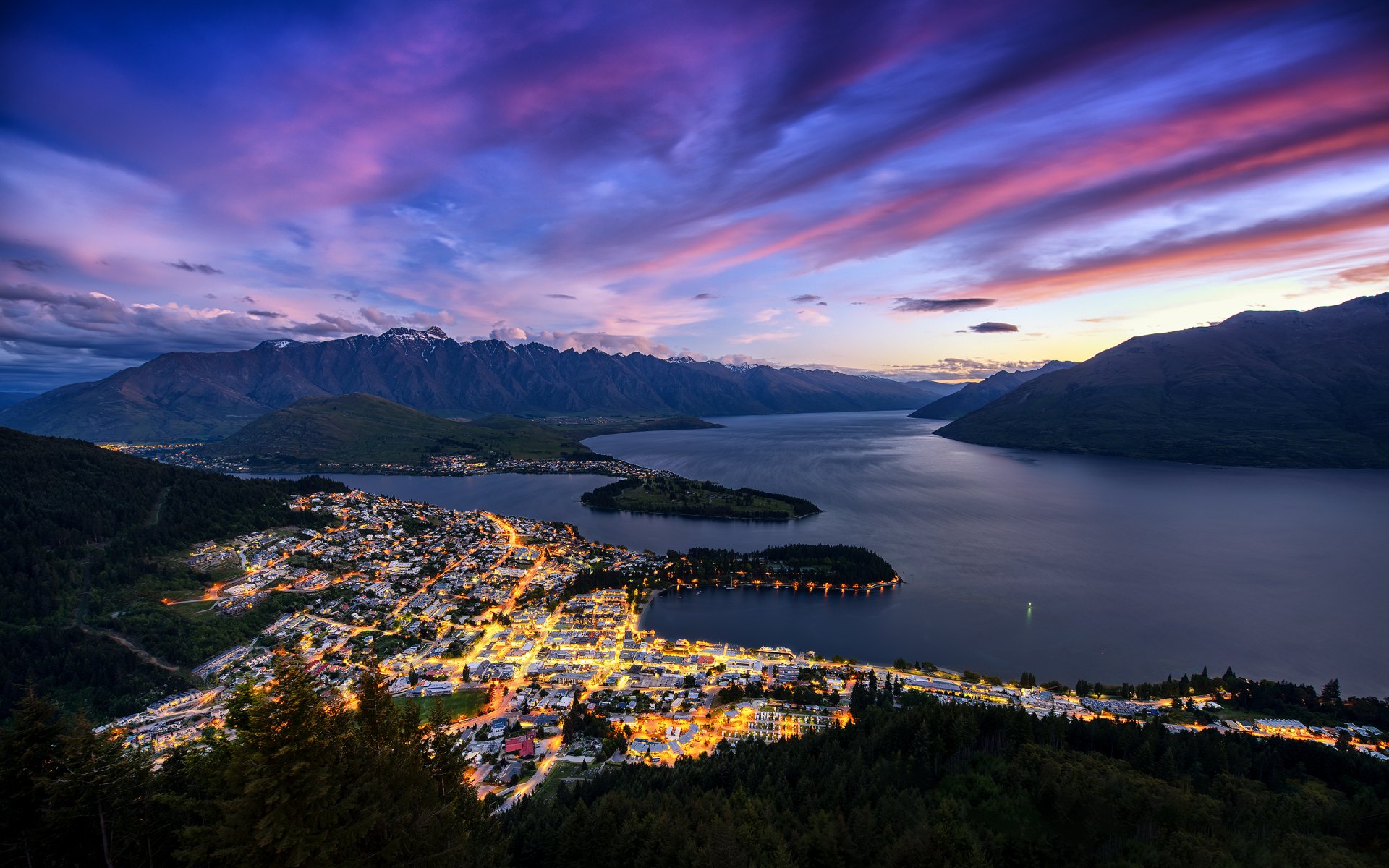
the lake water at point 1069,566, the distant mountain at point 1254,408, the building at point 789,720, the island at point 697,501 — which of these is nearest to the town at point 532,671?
the building at point 789,720

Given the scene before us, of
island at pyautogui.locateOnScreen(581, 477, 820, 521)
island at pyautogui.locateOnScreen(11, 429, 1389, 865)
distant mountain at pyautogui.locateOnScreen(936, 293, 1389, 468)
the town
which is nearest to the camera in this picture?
island at pyautogui.locateOnScreen(11, 429, 1389, 865)

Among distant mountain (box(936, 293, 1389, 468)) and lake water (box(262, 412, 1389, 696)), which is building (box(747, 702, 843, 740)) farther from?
distant mountain (box(936, 293, 1389, 468))

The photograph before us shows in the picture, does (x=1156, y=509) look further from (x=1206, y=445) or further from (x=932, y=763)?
(x=932, y=763)

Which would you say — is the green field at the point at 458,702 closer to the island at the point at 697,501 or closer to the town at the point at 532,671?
the town at the point at 532,671

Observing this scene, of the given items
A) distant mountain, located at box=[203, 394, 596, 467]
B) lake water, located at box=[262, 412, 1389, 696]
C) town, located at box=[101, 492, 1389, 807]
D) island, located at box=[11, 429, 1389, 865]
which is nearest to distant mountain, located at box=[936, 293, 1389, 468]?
lake water, located at box=[262, 412, 1389, 696]

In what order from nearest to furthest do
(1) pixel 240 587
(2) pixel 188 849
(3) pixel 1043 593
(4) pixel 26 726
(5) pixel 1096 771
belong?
(2) pixel 188 849 → (4) pixel 26 726 → (5) pixel 1096 771 → (1) pixel 240 587 → (3) pixel 1043 593

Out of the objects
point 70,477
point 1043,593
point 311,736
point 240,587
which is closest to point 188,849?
point 311,736
